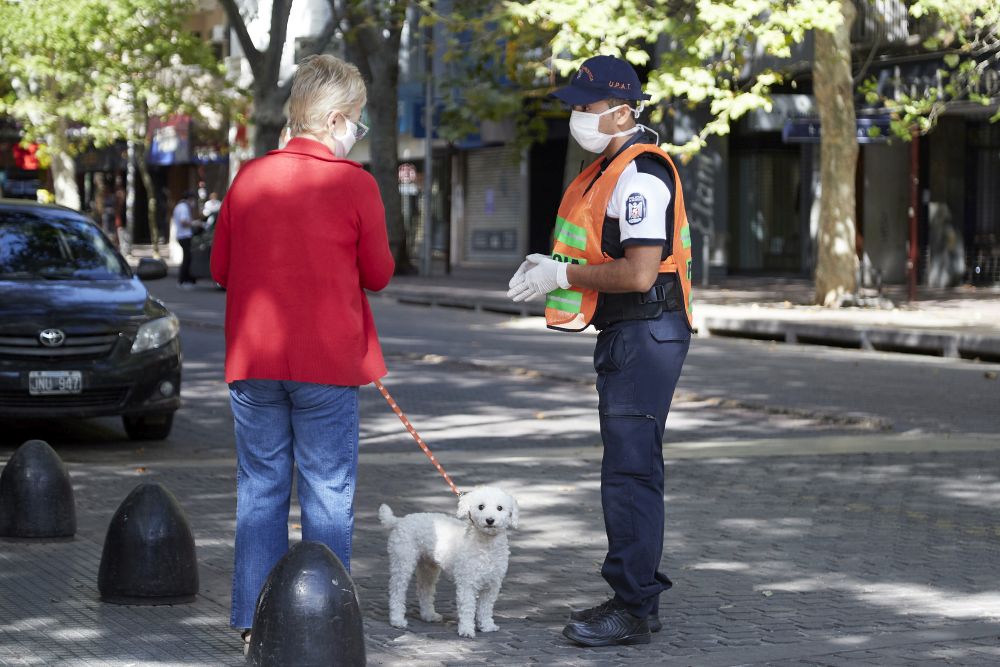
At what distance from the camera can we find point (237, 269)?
505 centimetres

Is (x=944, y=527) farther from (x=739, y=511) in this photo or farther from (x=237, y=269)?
(x=237, y=269)

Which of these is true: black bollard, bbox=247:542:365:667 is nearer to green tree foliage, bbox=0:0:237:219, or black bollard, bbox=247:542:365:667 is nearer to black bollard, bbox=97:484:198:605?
black bollard, bbox=97:484:198:605

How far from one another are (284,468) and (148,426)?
5.90m

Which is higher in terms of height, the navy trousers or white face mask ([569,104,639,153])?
white face mask ([569,104,639,153])

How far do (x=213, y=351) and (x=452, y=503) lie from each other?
9554 mm

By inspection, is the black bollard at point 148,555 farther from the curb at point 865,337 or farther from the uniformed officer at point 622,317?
the curb at point 865,337

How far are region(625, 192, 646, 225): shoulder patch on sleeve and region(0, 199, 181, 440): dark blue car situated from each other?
5536 millimetres

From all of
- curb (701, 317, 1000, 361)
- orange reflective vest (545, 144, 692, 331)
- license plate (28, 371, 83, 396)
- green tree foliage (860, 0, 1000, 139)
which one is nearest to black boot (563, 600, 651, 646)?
orange reflective vest (545, 144, 692, 331)

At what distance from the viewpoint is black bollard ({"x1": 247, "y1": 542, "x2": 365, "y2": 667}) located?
15.1 ft

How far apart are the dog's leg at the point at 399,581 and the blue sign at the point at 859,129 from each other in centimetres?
Result: 1794

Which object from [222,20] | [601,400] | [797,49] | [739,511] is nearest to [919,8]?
[797,49]

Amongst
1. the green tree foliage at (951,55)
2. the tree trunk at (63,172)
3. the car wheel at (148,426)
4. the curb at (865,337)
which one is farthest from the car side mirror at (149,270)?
the tree trunk at (63,172)

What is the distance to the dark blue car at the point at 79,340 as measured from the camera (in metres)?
9.86

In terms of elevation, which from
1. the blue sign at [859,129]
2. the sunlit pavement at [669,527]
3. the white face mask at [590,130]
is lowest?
the sunlit pavement at [669,527]
